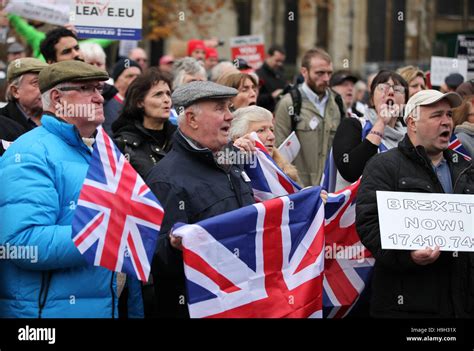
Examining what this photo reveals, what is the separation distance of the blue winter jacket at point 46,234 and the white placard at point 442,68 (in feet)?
25.0

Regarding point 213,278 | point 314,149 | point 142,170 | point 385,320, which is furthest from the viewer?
point 314,149

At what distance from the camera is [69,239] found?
19.4ft

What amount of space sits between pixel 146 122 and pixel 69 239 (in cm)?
257

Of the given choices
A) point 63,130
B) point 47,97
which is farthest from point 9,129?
point 63,130

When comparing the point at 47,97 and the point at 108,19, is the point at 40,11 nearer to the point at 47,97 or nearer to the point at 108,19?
the point at 108,19

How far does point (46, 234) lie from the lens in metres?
5.88

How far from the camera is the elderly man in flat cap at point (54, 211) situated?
5.90 m

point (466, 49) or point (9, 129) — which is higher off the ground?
point (466, 49)

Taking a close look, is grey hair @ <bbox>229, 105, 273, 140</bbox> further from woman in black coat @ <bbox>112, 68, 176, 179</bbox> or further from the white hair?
the white hair

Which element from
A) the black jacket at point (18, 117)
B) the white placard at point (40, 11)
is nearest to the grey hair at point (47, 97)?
the black jacket at point (18, 117)

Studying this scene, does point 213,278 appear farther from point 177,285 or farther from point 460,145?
point 460,145

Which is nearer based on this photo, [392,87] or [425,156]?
[425,156]

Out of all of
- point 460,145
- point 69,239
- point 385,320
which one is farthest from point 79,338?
point 460,145

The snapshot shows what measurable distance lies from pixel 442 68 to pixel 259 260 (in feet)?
23.5
